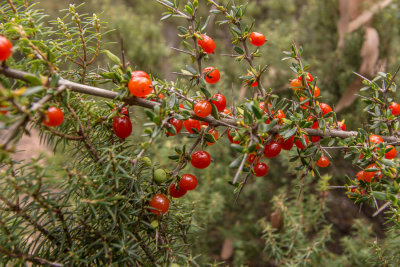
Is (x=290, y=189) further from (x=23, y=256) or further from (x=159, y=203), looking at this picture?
(x=23, y=256)

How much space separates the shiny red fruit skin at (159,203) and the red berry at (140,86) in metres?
0.26

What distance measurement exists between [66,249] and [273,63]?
175cm

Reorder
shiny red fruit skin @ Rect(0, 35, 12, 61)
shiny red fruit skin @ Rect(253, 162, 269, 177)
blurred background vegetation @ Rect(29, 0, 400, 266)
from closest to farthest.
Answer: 1. shiny red fruit skin @ Rect(0, 35, 12, 61)
2. shiny red fruit skin @ Rect(253, 162, 269, 177)
3. blurred background vegetation @ Rect(29, 0, 400, 266)

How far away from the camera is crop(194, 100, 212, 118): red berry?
2.24 feet

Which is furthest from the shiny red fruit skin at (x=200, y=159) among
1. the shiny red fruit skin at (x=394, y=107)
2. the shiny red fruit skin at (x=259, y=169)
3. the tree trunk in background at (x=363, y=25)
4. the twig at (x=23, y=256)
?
the tree trunk in background at (x=363, y=25)

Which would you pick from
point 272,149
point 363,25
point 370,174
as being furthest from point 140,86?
point 363,25

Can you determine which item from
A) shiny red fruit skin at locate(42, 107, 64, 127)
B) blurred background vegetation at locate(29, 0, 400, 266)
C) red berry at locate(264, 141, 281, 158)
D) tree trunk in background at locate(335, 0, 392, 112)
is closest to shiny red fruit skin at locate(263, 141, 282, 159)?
red berry at locate(264, 141, 281, 158)

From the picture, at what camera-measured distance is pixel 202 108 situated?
681 millimetres

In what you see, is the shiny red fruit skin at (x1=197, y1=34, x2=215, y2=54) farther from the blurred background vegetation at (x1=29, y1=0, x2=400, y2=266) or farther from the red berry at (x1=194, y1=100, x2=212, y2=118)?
the blurred background vegetation at (x1=29, y1=0, x2=400, y2=266)

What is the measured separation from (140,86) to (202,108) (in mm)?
155

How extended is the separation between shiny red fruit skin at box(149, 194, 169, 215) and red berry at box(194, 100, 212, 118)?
228 millimetres

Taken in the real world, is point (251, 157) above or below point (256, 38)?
below

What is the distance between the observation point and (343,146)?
78 cm

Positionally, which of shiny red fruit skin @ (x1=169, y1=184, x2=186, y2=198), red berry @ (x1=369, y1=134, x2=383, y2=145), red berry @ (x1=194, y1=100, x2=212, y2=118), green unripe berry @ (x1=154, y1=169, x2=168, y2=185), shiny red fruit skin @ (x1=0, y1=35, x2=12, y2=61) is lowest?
shiny red fruit skin @ (x1=169, y1=184, x2=186, y2=198)
